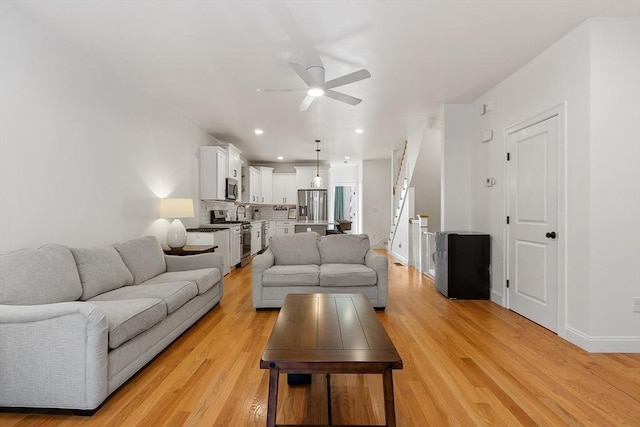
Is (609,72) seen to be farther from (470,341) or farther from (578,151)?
(470,341)

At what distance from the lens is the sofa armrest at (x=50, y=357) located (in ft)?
5.92

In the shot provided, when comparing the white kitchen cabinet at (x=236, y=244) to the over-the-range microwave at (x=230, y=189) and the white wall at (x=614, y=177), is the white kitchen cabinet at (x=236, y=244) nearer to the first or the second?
the over-the-range microwave at (x=230, y=189)

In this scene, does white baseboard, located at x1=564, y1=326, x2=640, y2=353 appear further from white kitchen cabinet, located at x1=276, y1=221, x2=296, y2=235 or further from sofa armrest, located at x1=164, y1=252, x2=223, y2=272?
white kitchen cabinet, located at x1=276, y1=221, x2=296, y2=235

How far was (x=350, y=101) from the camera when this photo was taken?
11.8 ft

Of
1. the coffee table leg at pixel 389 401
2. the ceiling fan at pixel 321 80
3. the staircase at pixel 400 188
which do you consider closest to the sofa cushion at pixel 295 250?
the ceiling fan at pixel 321 80

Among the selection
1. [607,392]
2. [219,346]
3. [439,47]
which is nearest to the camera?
[607,392]

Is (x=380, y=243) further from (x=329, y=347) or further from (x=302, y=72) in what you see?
(x=329, y=347)

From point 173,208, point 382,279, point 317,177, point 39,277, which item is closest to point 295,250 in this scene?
point 382,279

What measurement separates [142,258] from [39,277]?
119 centimetres

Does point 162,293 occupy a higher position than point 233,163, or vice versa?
point 233,163

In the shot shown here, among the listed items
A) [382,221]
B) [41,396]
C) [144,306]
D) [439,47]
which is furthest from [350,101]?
[382,221]

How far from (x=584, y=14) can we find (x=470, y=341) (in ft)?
9.61

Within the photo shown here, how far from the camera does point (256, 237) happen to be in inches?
312

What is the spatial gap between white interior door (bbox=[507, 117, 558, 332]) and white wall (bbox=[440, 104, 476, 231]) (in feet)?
3.03
